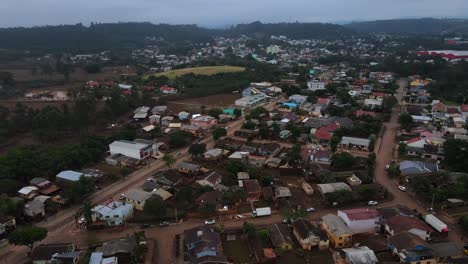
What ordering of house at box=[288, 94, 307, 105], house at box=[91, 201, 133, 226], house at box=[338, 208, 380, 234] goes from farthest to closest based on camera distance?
1. house at box=[288, 94, 307, 105]
2. house at box=[91, 201, 133, 226]
3. house at box=[338, 208, 380, 234]

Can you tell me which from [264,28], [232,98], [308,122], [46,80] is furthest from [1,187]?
[264,28]

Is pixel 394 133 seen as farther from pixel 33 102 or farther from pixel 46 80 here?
pixel 46 80

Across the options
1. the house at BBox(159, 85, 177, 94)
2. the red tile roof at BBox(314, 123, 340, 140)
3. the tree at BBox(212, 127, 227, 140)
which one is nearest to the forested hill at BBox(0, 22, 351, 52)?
the house at BBox(159, 85, 177, 94)

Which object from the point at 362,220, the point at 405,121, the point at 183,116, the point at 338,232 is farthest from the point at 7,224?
the point at 405,121

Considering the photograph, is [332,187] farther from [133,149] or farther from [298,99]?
[298,99]

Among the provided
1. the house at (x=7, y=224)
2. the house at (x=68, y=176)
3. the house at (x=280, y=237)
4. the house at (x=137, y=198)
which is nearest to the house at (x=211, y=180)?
the house at (x=137, y=198)

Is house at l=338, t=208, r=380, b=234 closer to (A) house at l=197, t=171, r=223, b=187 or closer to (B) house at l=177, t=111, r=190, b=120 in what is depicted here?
(A) house at l=197, t=171, r=223, b=187

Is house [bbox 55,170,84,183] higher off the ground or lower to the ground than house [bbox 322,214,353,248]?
higher
